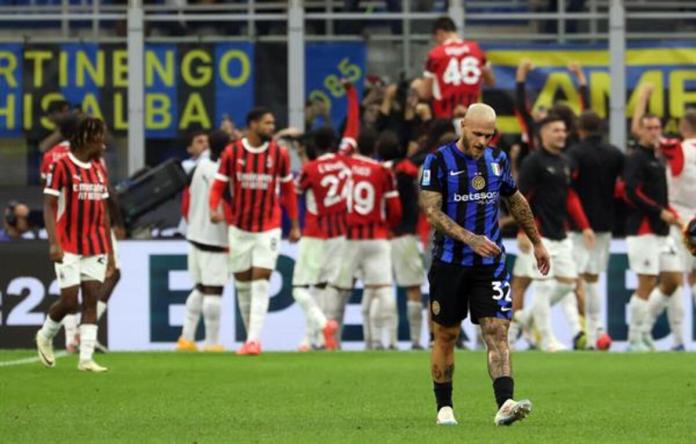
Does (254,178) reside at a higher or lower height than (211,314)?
higher

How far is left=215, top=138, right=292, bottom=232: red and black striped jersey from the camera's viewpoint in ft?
67.1

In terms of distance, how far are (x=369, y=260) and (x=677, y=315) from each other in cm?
347

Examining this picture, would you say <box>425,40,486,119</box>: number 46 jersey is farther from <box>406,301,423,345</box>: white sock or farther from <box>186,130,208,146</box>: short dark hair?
<box>186,130,208,146</box>: short dark hair

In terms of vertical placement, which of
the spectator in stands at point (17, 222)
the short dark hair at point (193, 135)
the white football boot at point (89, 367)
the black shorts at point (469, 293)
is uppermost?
the short dark hair at point (193, 135)

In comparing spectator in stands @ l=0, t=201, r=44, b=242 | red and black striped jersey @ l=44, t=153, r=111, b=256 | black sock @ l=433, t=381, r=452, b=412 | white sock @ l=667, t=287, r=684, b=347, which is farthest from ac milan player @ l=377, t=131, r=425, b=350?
black sock @ l=433, t=381, r=452, b=412

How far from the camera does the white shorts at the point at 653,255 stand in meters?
21.9

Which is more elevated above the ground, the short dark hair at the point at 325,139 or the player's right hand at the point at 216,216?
the short dark hair at the point at 325,139

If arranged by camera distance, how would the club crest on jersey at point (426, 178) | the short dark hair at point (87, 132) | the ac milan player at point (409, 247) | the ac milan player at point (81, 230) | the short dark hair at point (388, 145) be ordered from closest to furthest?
1. the club crest on jersey at point (426, 178)
2. the short dark hair at point (87, 132)
3. the ac milan player at point (81, 230)
4. the short dark hair at point (388, 145)
5. the ac milan player at point (409, 247)

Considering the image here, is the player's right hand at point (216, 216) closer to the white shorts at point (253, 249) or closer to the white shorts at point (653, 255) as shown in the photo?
the white shorts at point (253, 249)

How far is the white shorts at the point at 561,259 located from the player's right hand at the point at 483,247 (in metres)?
9.55

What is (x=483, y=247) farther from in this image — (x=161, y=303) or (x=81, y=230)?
(x=161, y=303)

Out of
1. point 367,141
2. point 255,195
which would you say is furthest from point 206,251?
point 367,141

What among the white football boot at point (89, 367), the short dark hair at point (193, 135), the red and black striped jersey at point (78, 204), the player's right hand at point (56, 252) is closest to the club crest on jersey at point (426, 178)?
the player's right hand at point (56, 252)

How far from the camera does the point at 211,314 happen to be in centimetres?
2178
